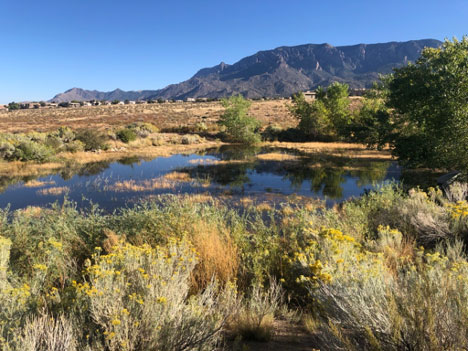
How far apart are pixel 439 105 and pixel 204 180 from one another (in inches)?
479

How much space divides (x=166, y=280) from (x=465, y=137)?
44.8ft

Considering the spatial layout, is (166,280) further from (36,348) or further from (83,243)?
(83,243)

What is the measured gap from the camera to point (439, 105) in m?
12.7

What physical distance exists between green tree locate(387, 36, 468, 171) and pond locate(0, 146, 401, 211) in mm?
2782

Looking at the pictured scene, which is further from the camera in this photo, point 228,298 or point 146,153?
point 146,153

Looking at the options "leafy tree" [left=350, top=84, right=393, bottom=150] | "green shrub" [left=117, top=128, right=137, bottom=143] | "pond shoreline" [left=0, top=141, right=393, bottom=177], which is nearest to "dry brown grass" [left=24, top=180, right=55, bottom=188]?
"pond shoreline" [left=0, top=141, right=393, bottom=177]

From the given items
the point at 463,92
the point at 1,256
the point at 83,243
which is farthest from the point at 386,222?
the point at 463,92

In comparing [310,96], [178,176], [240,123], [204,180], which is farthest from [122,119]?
[310,96]

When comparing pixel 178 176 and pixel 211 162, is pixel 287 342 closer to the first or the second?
pixel 178 176

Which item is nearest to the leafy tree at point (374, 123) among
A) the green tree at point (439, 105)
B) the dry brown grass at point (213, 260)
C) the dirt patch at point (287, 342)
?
the green tree at point (439, 105)

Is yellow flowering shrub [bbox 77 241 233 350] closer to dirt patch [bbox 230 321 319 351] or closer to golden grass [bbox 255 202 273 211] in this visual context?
dirt patch [bbox 230 321 319 351]

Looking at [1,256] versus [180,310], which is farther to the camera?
[1,256]

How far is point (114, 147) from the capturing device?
28.7 m

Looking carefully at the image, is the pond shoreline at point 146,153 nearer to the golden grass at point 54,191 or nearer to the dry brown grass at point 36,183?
the dry brown grass at point 36,183
